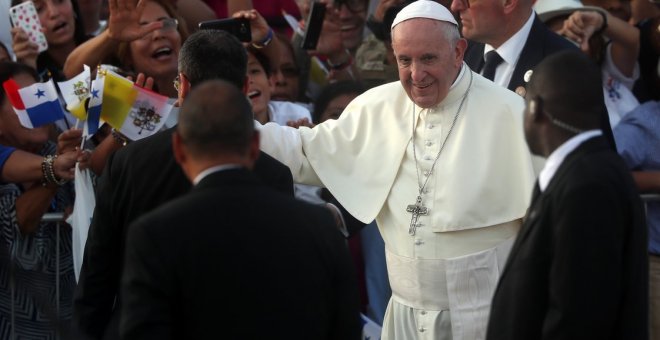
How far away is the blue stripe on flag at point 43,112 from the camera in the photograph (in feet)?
20.9

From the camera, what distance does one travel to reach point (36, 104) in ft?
21.0

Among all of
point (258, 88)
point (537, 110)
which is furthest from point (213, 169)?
point (258, 88)

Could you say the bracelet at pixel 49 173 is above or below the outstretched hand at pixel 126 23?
below

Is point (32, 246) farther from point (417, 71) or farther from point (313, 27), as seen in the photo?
point (313, 27)

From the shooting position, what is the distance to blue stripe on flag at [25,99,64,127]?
6.38m

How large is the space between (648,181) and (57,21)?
11.6ft

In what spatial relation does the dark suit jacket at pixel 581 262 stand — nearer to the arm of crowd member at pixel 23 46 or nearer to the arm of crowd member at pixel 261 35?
the arm of crowd member at pixel 261 35

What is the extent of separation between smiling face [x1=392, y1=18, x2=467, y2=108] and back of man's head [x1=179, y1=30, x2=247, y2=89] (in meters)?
1.04

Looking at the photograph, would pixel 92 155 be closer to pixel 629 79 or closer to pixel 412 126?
pixel 412 126

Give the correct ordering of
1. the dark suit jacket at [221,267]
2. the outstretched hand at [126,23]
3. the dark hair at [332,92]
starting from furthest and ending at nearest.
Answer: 1. the dark hair at [332,92]
2. the outstretched hand at [126,23]
3. the dark suit jacket at [221,267]

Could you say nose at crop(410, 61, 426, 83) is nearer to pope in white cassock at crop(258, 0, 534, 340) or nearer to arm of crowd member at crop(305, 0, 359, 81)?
pope in white cassock at crop(258, 0, 534, 340)

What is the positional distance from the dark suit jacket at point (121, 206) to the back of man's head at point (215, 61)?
257mm

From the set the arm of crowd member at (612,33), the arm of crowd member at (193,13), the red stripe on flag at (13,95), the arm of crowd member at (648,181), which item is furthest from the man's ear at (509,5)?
A: the red stripe on flag at (13,95)

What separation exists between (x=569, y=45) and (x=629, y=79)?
1529 millimetres
